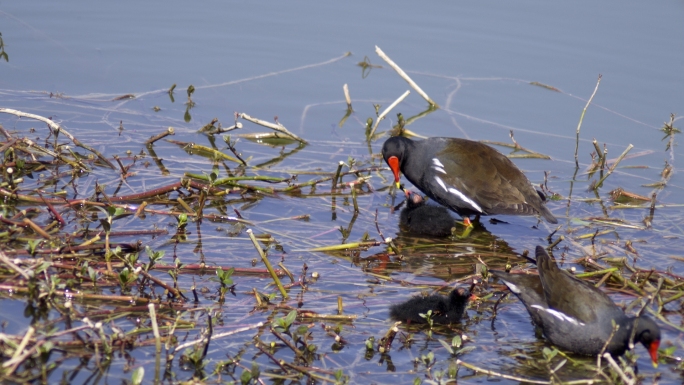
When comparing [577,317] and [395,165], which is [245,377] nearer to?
[577,317]

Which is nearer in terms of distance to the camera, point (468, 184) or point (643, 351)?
point (643, 351)

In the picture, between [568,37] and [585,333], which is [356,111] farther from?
[585,333]

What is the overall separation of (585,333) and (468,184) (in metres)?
2.05

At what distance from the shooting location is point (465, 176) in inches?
245

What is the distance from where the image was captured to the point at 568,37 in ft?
32.1

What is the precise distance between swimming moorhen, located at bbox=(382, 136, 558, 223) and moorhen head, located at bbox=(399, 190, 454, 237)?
8.0 inches

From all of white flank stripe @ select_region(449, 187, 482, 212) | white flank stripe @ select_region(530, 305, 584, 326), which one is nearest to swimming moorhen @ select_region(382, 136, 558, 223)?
white flank stripe @ select_region(449, 187, 482, 212)

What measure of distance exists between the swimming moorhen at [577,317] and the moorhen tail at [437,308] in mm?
375

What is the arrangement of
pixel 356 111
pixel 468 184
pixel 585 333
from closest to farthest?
pixel 585 333 → pixel 468 184 → pixel 356 111

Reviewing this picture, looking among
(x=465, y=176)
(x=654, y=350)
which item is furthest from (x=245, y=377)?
(x=465, y=176)

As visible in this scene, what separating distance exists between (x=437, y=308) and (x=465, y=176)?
1999mm

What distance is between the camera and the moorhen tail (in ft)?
14.4

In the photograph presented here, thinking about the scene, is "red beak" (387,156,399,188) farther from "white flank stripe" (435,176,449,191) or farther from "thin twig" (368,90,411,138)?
"thin twig" (368,90,411,138)

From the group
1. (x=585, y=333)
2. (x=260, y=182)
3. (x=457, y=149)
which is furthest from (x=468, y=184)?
(x=585, y=333)
